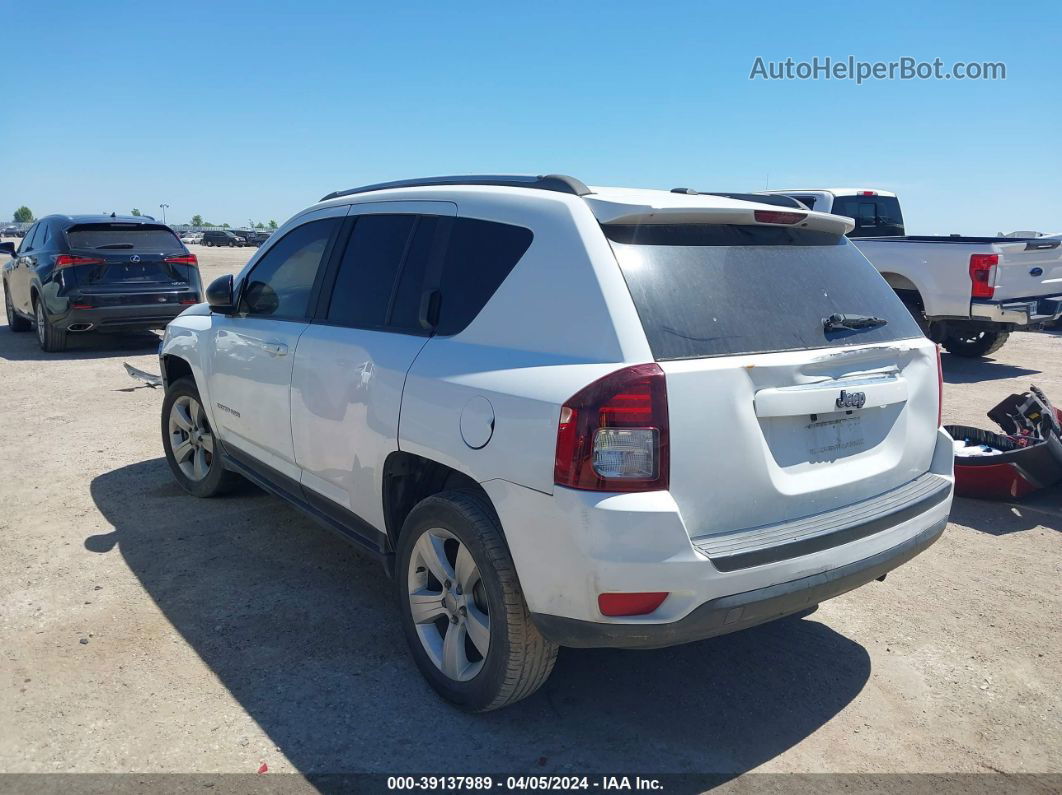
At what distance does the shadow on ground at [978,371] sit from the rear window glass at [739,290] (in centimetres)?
754

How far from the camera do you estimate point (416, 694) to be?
3.31 metres

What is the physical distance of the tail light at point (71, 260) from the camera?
11.0 m

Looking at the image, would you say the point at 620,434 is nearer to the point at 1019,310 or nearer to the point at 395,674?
the point at 395,674

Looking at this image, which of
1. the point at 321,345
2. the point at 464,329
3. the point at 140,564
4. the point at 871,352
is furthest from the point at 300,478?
the point at 871,352

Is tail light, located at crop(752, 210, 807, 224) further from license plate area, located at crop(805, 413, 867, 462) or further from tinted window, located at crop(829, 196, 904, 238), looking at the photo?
tinted window, located at crop(829, 196, 904, 238)

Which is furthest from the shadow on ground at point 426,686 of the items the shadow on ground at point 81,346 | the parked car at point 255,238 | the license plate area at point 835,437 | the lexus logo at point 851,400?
the parked car at point 255,238

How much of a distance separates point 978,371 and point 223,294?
9.60 m

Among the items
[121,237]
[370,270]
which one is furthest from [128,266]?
[370,270]

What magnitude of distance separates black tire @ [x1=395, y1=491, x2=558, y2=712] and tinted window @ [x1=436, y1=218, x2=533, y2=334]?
69cm

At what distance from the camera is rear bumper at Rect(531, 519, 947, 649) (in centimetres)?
262

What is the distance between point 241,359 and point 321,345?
0.95 m

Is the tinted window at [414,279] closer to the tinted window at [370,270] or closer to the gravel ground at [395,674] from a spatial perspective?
the tinted window at [370,270]

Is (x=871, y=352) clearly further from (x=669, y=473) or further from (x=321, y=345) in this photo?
(x=321, y=345)

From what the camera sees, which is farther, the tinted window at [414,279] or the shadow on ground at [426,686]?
the tinted window at [414,279]
